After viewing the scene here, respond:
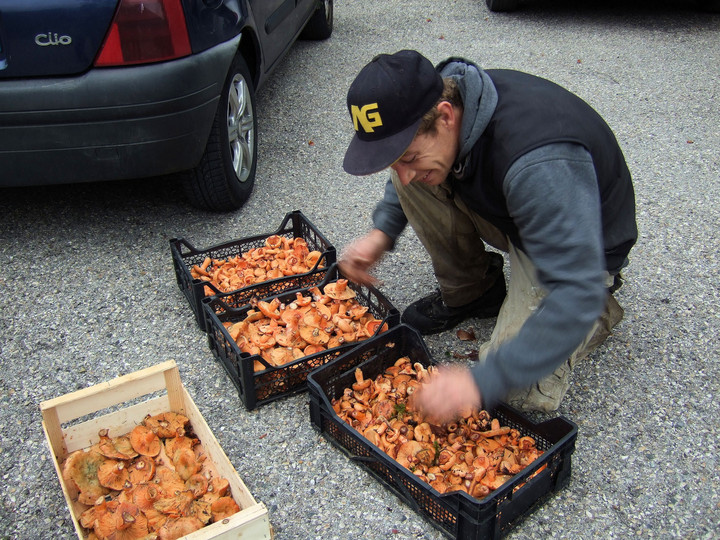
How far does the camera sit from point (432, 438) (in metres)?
2.38

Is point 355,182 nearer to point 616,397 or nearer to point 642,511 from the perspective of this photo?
point 616,397

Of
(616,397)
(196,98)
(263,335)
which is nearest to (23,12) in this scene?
(196,98)

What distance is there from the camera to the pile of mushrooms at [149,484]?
2.04 metres

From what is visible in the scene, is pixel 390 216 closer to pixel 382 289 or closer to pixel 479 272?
pixel 479 272

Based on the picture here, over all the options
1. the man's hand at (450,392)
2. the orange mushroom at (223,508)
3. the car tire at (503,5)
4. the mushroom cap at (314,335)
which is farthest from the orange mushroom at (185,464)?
the car tire at (503,5)

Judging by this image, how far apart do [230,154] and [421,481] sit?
2.26 m

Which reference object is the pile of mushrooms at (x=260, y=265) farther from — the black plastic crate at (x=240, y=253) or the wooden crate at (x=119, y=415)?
the wooden crate at (x=119, y=415)

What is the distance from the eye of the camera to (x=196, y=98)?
3.17m

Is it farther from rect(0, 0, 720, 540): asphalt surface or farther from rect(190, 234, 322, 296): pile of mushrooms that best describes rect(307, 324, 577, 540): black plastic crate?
rect(190, 234, 322, 296): pile of mushrooms

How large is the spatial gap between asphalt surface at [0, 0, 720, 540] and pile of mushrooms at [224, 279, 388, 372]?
21 centimetres

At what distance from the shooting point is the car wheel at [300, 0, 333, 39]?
6656 mm

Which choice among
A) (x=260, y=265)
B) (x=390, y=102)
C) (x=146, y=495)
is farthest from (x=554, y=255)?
(x=260, y=265)

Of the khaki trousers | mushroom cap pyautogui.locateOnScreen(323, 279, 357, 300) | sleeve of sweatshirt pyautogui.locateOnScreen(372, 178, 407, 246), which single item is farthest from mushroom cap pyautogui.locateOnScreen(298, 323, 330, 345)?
the khaki trousers

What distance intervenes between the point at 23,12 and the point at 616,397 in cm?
292
